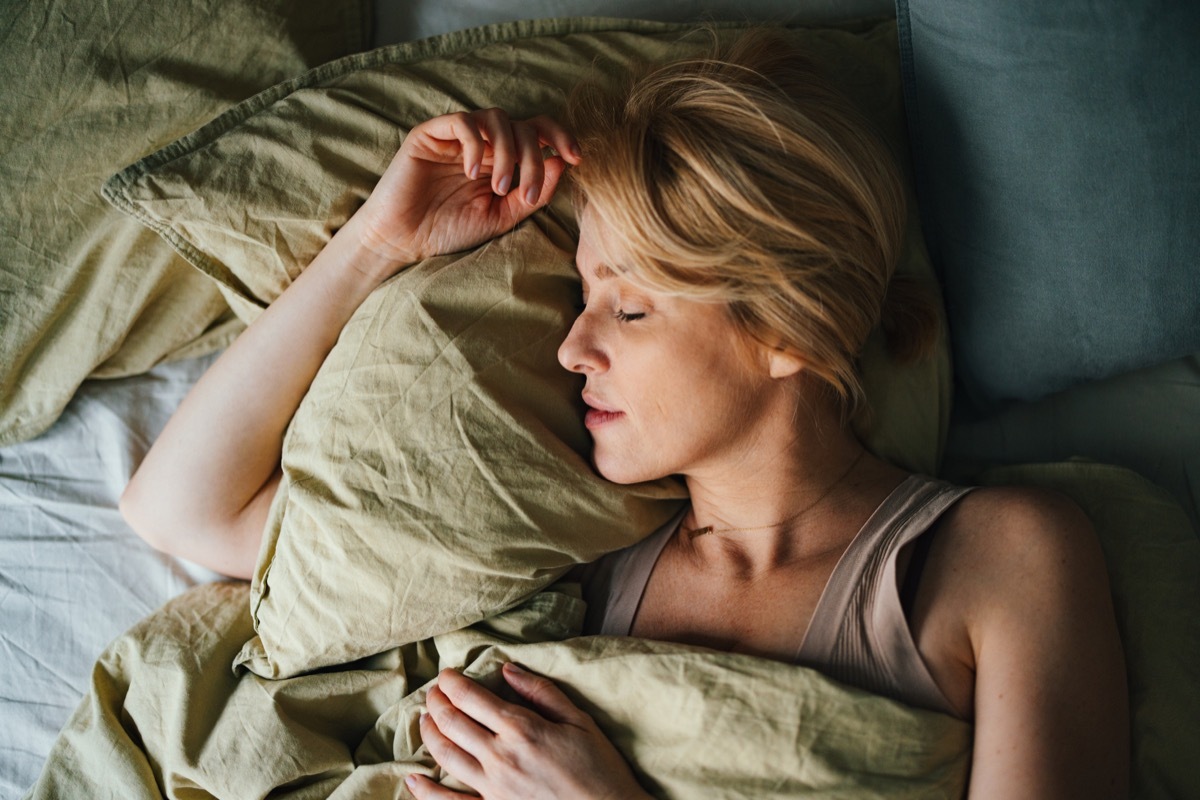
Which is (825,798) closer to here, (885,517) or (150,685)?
(885,517)

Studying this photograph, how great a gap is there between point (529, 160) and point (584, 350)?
24 centimetres

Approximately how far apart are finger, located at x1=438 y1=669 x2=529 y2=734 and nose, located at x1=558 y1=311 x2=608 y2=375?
406 millimetres

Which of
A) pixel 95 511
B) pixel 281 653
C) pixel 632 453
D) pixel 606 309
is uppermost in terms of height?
pixel 606 309

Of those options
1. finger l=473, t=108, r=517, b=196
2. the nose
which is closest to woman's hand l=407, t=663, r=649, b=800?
the nose

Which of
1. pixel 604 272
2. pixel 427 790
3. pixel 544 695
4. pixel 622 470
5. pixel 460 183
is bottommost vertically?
pixel 427 790

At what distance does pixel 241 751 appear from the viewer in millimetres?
1160

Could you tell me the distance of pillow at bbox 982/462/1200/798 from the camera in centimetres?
109

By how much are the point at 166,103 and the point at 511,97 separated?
484 millimetres

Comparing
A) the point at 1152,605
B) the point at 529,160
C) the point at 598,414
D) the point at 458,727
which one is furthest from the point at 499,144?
the point at 1152,605

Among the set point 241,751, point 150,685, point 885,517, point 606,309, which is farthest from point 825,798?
point 150,685

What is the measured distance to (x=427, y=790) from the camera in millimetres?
1093

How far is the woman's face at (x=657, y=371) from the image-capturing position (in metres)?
1.06

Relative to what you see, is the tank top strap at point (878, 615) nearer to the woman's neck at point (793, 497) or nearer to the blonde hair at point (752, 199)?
the woman's neck at point (793, 497)

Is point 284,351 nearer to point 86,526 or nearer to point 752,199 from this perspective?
point 86,526
